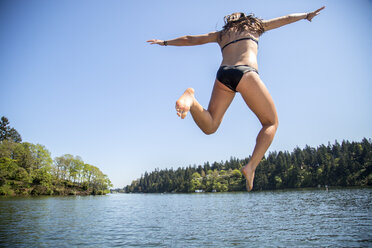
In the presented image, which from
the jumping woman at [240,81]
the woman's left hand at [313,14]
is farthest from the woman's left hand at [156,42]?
the woman's left hand at [313,14]

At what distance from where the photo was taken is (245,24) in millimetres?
2512

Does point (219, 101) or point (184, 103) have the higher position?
point (219, 101)

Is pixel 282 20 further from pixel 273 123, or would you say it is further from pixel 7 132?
pixel 7 132

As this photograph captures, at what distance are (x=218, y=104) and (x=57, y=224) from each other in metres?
23.1

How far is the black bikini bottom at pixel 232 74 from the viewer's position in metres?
2.14

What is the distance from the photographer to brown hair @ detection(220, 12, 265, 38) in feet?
8.18

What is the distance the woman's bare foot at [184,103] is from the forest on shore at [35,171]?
234ft

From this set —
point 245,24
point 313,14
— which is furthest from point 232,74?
point 313,14

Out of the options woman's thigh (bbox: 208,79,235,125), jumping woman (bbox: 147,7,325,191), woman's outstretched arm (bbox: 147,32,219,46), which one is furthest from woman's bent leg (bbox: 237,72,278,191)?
woman's outstretched arm (bbox: 147,32,219,46)

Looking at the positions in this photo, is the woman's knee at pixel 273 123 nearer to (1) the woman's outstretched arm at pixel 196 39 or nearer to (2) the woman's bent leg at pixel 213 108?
(2) the woman's bent leg at pixel 213 108

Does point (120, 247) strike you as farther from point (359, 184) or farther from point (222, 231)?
point (359, 184)

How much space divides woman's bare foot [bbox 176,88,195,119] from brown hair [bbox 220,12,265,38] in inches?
38.5

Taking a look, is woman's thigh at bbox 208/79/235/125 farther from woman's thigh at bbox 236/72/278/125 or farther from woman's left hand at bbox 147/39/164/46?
woman's left hand at bbox 147/39/164/46

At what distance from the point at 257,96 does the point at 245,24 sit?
0.90 meters
